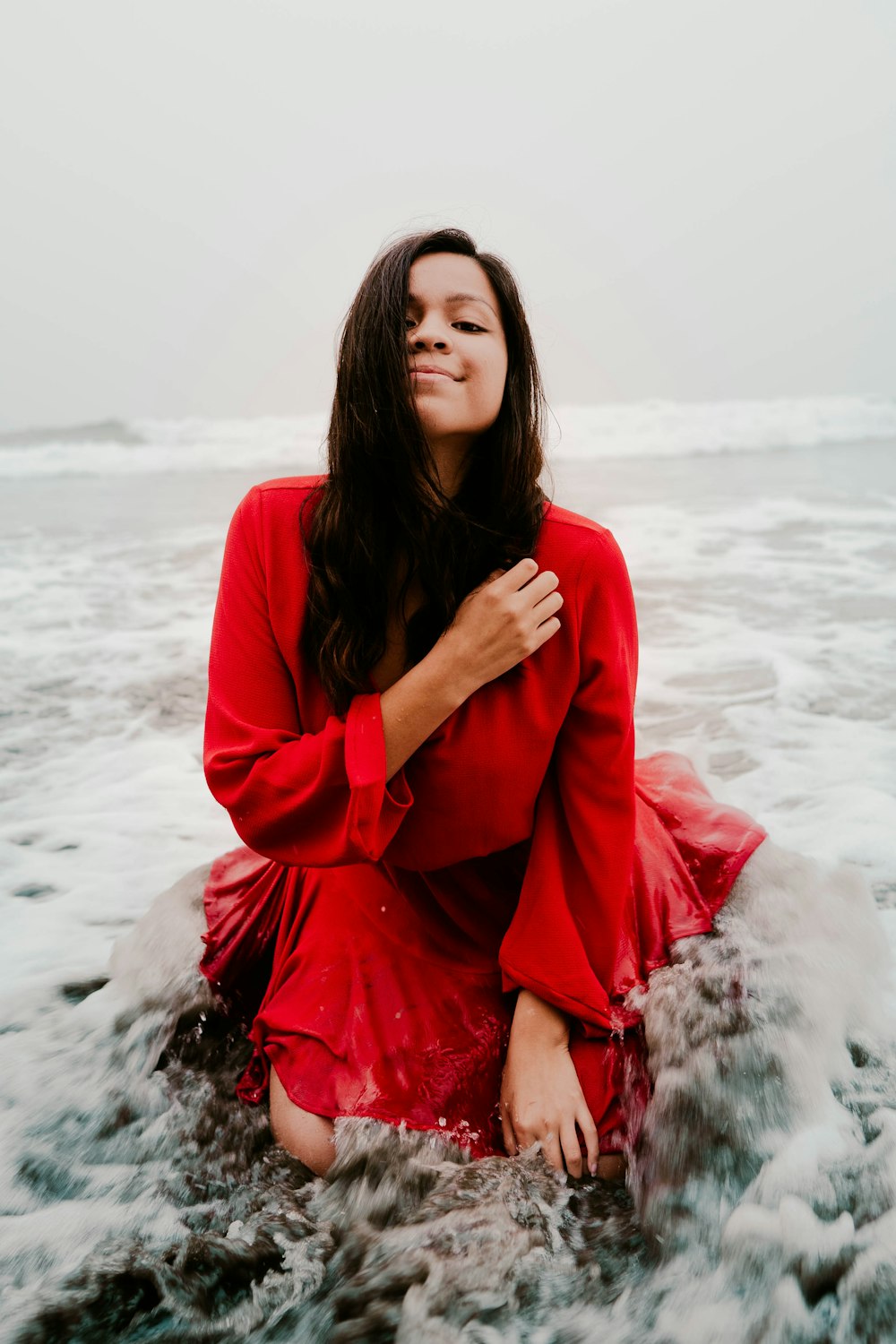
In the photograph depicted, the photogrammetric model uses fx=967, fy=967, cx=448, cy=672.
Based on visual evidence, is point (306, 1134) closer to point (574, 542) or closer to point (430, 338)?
point (574, 542)

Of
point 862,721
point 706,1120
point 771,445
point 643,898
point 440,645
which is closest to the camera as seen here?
point 440,645

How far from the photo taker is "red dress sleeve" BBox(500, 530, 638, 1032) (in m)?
1.54

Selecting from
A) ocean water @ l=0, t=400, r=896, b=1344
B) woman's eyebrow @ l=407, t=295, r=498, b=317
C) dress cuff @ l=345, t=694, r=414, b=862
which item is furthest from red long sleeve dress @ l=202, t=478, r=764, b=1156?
woman's eyebrow @ l=407, t=295, r=498, b=317

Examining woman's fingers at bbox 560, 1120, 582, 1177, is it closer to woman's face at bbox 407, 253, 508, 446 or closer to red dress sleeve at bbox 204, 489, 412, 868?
red dress sleeve at bbox 204, 489, 412, 868

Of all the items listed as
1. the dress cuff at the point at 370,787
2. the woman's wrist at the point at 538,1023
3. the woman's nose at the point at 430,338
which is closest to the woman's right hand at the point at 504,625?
the dress cuff at the point at 370,787

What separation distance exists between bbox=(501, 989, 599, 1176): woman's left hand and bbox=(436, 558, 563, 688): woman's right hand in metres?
0.58

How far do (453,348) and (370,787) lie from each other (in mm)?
677

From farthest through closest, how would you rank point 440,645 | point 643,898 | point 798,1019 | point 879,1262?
point 643,898 < point 798,1019 < point 440,645 < point 879,1262


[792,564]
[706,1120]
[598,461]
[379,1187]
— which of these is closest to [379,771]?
[379,1187]

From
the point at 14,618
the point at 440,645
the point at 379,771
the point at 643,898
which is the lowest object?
the point at 14,618

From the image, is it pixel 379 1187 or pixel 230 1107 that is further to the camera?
pixel 230 1107

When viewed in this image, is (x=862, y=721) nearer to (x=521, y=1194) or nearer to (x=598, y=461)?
(x=521, y=1194)

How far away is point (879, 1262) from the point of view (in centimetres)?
135

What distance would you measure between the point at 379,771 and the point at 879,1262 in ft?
3.20
